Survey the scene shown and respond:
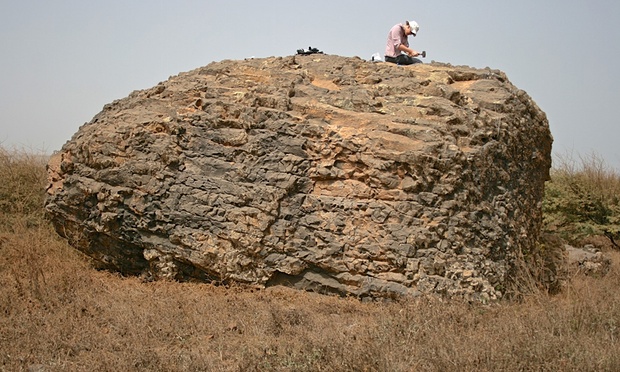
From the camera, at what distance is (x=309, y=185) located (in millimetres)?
6441

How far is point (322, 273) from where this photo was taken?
632cm

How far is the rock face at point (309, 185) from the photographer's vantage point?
6164 millimetres

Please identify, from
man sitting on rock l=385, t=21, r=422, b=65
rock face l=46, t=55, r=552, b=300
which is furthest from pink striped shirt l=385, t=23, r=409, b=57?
rock face l=46, t=55, r=552, b=300

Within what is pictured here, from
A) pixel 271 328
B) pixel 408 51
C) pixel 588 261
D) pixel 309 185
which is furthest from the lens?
pixel 588 261

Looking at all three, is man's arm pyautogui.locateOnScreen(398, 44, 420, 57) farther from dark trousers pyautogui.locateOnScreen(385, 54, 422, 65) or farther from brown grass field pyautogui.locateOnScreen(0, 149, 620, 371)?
brown grass field pyautogui.locateOnScreen(0, 149, 620, 371)

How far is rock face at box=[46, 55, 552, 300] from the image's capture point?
616 centimetres

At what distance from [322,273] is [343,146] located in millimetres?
1296

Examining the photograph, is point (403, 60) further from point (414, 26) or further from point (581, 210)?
point (581, 210)

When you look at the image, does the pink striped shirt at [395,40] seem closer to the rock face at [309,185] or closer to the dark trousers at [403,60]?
the dark trousers at [403,60]

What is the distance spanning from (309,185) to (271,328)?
1.66 m

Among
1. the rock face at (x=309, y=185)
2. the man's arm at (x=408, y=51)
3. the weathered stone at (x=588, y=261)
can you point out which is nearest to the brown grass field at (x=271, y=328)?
the rock face at (x=309, y=185)

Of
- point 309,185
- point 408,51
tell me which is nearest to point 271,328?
point 309,185

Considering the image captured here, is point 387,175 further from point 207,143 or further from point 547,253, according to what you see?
point 547,253

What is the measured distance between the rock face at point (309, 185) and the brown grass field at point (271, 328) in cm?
30
